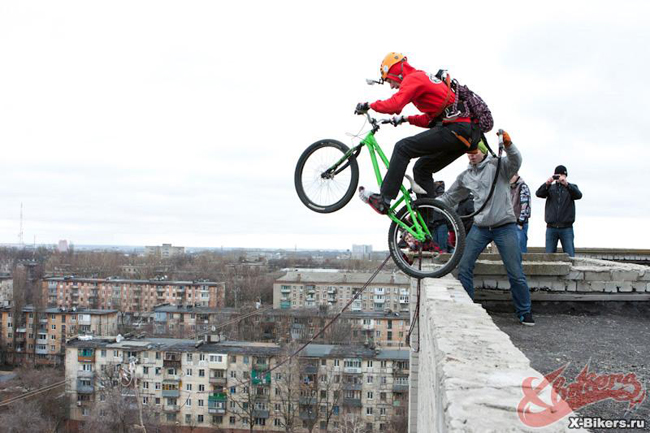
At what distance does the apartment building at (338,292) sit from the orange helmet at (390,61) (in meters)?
58.6

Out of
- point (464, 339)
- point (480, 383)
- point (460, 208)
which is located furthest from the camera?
point (460, 208)

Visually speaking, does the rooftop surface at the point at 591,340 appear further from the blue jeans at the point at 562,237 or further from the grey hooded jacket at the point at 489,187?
the blue jeans at the point at 562,237

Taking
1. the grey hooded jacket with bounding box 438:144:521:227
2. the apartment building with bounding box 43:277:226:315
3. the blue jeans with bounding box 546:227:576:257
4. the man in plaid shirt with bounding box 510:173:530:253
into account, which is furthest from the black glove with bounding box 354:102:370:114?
the apartment building with bounding box 43:277:226:315

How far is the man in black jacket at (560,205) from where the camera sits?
7871 mm

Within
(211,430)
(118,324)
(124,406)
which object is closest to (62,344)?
(118,324)

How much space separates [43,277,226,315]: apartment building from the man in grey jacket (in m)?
69.3

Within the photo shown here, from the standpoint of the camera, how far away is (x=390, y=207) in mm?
4699

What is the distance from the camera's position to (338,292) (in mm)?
64625

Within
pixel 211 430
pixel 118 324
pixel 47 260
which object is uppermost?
pixel 47 260

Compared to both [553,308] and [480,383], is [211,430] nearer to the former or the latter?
[553,308]

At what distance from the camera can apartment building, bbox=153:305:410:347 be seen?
166 ft

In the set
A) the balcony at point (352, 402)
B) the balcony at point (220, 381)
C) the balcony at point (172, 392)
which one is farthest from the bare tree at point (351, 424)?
the balcony at point (172, 392)

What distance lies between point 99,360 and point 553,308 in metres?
43.0

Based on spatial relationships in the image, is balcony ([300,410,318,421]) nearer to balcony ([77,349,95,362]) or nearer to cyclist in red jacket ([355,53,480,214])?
balcony ([77,349,95,362])
